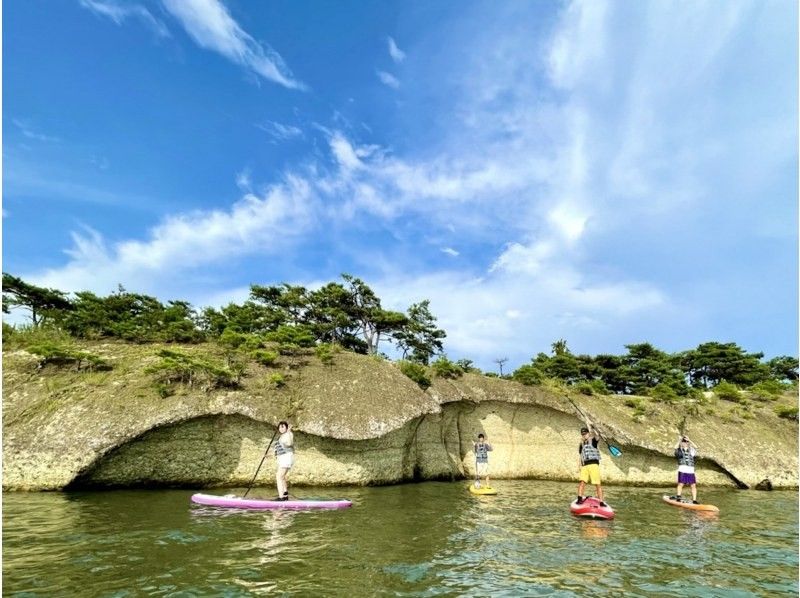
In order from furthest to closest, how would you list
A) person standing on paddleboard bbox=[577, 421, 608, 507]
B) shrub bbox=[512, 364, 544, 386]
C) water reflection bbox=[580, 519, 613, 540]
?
shrub bbox=[512, 364, 544, 386]
person standing on paddleboard bbox=[577, 421, 608, 507]
water reflection bbox=[580, 519, 613, 540]

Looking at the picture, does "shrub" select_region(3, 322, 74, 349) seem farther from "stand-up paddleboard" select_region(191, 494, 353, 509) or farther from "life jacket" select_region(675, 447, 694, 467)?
"life jacket" select_region(675, 447, 694, 467)

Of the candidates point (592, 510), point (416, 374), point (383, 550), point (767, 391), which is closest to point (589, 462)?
point (592, 510)

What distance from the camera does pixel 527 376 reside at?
30844mm

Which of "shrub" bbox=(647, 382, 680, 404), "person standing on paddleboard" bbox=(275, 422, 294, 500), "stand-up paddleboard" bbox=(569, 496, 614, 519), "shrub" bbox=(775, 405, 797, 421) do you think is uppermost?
"shrub" bbox=(647, 382, 680, 404)

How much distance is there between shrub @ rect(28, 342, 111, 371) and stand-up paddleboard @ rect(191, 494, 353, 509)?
33.7 ft

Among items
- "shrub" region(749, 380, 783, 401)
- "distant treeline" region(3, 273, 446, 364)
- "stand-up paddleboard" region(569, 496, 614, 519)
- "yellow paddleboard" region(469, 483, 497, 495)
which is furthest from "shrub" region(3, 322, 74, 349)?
"shrub" region(749, 380, 783, 401)

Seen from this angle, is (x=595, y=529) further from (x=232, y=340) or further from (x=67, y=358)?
(x=67, y=358)

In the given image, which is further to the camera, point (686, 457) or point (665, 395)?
point (665, 395)

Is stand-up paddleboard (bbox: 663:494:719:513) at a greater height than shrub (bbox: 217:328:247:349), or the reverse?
shrub (bbox: 217:328:247:349)

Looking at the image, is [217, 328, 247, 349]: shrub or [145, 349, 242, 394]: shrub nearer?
[145, 349, 242, 394]: shrub

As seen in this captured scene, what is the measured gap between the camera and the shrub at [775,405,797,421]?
32.4 metres

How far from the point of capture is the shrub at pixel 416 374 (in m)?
28.3

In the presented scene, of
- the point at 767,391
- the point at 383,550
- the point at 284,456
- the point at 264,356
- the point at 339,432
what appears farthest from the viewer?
the point at 767,391

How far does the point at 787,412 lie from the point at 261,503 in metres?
33.8
